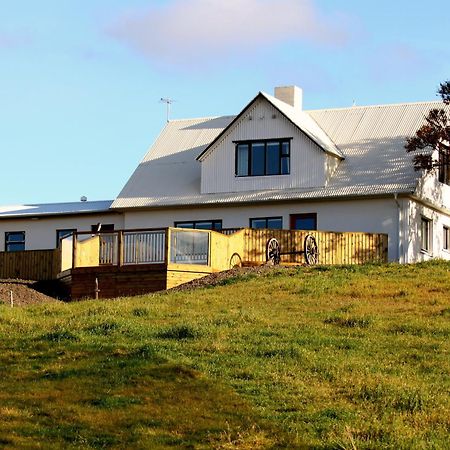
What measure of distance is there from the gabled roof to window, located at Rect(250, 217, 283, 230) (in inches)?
125

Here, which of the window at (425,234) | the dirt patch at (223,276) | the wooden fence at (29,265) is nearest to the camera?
the dirt patch at (223,276)

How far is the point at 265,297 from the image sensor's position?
106ft

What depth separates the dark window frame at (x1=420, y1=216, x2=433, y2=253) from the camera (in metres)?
48.1

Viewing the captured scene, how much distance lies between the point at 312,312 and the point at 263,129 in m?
20.5

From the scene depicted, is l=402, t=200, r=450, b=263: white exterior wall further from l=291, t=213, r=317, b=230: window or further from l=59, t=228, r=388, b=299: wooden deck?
l=59, t=228, r=388, b=299: wooden deck

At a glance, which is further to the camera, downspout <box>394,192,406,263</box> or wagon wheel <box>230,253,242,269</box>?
downspout <box>394,192,406,263</box>

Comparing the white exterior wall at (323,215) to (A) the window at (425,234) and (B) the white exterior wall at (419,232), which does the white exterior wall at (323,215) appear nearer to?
(B) the white exterior wall at (419,232)

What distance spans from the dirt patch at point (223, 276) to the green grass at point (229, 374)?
13.4ft

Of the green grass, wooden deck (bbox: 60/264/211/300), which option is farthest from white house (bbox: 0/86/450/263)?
the green grass

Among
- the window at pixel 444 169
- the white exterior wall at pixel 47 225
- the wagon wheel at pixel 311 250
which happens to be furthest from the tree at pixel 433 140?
the white exterior wall at pixel 47 225

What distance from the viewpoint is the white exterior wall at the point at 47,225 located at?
51.7 metres

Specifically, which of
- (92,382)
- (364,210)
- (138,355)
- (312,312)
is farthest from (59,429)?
(364,210)

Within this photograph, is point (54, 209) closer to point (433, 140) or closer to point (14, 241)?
point (14, 241)

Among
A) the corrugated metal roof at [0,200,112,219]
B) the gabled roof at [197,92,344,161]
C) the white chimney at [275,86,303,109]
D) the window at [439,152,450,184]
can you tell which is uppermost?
the white chimney at [275,86,303,109]
